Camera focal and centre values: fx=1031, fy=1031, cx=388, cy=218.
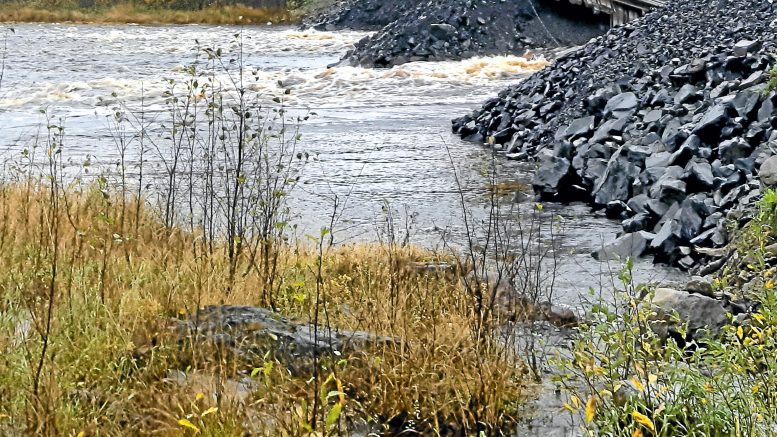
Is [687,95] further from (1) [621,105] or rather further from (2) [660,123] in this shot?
(1) [621,105]

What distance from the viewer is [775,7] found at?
41.0ft

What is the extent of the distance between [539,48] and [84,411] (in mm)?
24454

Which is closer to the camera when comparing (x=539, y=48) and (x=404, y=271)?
(x=404, y=271)

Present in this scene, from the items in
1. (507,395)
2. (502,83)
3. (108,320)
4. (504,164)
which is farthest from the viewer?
(502,83)

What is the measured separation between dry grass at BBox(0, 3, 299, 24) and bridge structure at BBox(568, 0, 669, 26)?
18.9 metres

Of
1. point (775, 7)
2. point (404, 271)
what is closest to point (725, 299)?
Answer: point (404, 271)

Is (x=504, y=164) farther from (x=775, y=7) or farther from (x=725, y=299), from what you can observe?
(x=725, y=299)

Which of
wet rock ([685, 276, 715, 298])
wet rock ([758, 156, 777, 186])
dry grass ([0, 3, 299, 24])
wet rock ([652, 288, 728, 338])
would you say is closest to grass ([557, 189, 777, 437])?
wet rock ([652, 288, 728, 338])

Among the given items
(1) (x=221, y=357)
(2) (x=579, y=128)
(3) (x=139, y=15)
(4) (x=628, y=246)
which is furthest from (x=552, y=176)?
(3) (x=139, y=15)

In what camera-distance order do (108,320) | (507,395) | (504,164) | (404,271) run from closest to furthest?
(507,395)
(108,320)
(404,271)
(504,164)

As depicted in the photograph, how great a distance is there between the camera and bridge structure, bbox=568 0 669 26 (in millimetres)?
22953

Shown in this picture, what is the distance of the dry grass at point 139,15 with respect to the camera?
43.2 meters

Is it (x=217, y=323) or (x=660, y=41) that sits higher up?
(x=660, y=41)

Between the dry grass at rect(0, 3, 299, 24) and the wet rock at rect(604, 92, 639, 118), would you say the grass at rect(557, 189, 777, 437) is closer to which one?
the wet rock at rect(604, 92, 639, 118)
